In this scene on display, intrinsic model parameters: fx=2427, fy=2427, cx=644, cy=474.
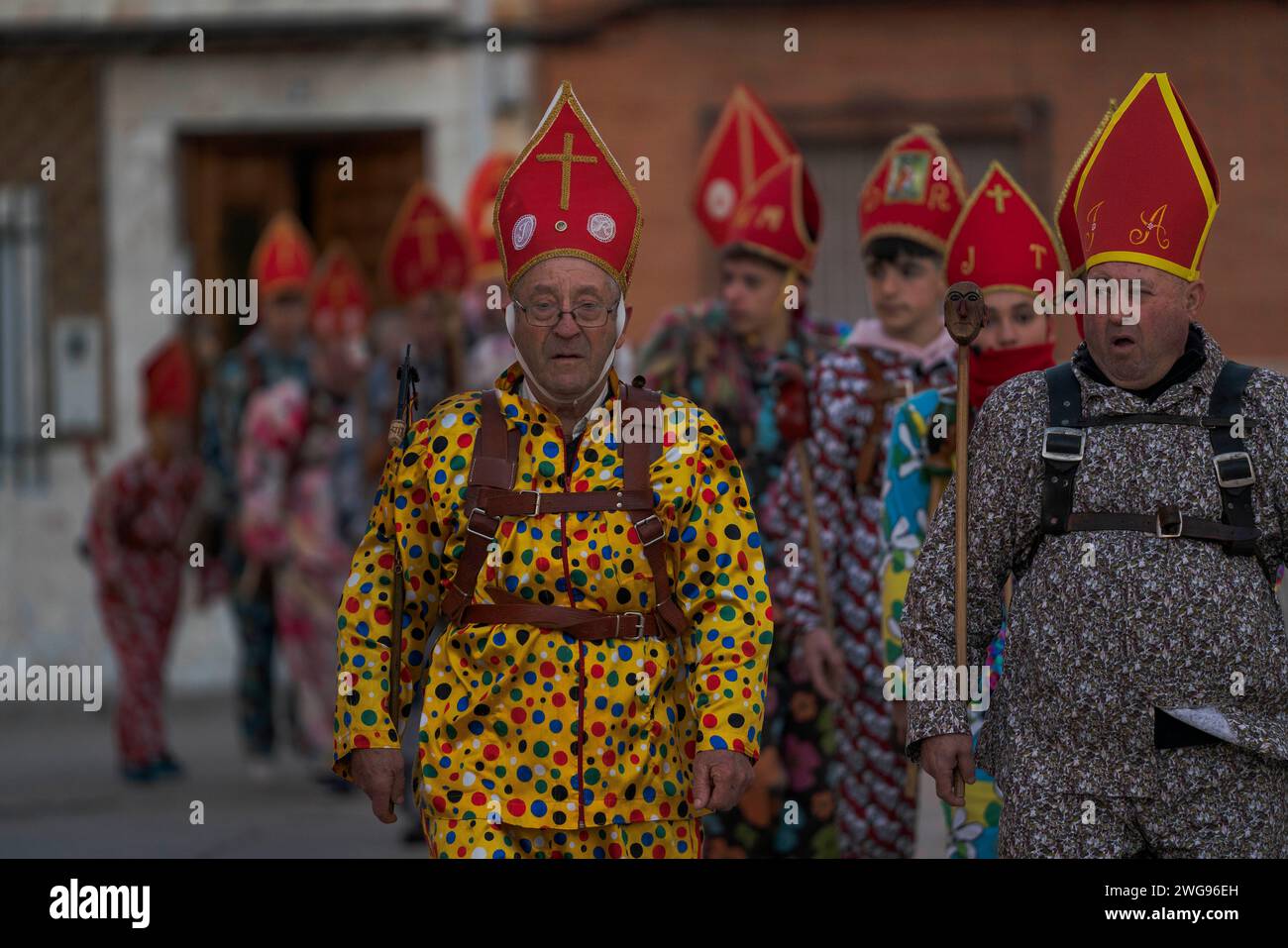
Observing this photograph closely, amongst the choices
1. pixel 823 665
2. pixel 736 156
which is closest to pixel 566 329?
pixel 823 665

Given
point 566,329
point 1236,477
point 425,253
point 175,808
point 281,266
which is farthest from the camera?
point 281,266

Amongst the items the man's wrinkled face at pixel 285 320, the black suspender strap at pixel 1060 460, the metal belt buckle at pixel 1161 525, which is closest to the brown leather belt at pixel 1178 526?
the metal belt buckle at pixel 1161 525

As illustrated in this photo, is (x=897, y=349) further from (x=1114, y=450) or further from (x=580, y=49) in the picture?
(x=580, y=49)

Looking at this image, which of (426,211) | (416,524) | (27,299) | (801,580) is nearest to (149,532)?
(426,211)

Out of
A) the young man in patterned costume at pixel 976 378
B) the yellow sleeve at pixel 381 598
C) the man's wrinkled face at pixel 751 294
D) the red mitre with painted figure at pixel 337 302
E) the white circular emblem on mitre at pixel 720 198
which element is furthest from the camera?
the red mitre with painted figure at pixel 337 302

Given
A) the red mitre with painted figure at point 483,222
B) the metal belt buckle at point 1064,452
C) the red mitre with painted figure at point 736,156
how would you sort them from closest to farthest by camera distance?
the metal belt buckle at point 1064,452 → the red mitre with painted figure at point 736,156 → the red mitre with painted figure at point 483,222

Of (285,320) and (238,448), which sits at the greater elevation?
(285,320)

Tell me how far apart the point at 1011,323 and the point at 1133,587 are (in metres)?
1.76

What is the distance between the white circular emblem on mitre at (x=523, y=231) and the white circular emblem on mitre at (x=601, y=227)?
112 millimetres

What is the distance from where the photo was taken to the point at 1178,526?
14.7 ft

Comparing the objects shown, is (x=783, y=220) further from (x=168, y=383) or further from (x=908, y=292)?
(x=168, y=383)

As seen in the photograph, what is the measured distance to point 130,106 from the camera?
55.2 ft

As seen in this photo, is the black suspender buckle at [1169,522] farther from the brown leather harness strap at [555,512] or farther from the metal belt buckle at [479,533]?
the metal belt buckle at [479,533]

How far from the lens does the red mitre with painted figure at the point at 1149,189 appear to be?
4.72 m
